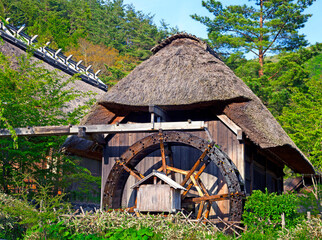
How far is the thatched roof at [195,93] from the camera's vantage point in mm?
10000

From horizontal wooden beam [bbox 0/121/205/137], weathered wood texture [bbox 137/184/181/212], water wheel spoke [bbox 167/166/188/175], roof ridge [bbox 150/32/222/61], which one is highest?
roof ridge [bbox 150/32/222/61]

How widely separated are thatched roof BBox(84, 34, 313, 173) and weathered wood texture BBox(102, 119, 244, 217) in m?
0.51

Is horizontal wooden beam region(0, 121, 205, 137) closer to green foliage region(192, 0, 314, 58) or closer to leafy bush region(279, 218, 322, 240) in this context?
leafy bush region(279, 218, 322, 240)

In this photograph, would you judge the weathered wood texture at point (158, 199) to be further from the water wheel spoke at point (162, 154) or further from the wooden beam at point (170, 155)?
the wooden beam at point (170, 155)

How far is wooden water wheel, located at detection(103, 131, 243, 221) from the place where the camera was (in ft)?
31.0

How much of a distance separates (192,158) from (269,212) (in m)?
2.62

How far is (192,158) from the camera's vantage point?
10.9m

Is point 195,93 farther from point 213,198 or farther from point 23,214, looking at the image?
point 23,214

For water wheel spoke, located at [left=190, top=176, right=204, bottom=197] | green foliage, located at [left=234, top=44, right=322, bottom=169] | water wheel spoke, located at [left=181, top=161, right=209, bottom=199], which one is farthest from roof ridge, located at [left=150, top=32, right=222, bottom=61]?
green foliage, located at [left=234, top=44, right=322, bottom=169]

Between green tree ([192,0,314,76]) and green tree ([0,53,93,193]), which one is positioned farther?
green tree ([192,0,314,76])

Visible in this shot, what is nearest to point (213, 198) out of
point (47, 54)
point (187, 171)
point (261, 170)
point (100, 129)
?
point (187, 171)

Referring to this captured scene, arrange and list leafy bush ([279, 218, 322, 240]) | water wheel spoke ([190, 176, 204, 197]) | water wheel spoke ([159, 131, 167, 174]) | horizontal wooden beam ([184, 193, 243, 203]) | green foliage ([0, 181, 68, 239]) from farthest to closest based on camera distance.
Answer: water wheel spoke ([159, 131, 167, 174])
water wheel spoke ([190, 176, 204, 197])
horizontal wooden beam ([184, 193, 243, 203])
green foliage ([0, 181, 68, 239])
leafy bush ([279, 218, 322, 240])

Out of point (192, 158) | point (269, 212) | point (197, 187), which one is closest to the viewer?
point (269, 212)

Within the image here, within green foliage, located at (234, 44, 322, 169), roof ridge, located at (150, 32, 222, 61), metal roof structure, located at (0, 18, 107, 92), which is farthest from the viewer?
metal roof structure, located at (0, 18, 107, 92)
